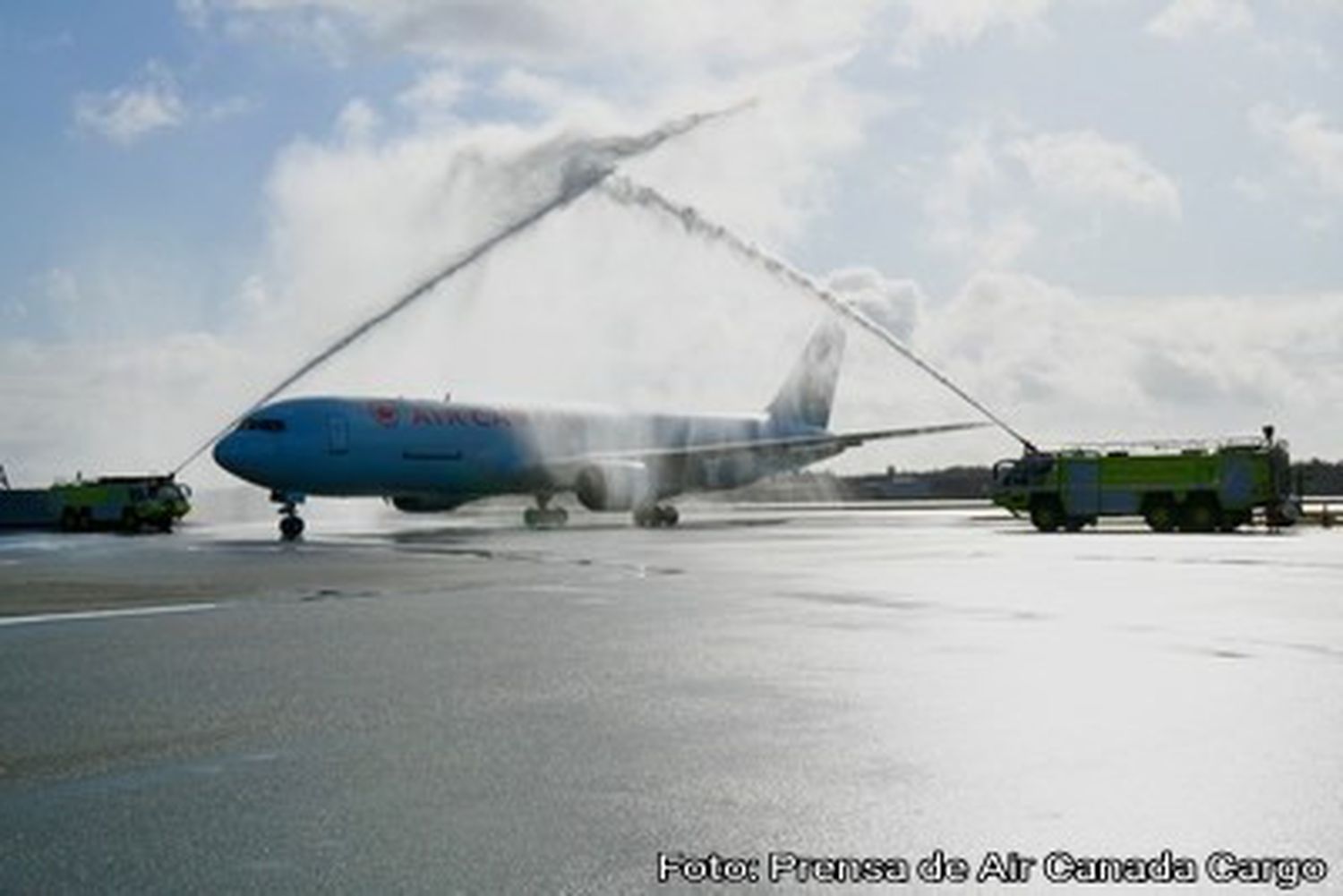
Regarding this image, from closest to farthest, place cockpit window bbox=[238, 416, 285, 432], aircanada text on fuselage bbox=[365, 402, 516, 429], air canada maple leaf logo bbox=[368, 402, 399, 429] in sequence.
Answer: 1. cockpit window bbox=[238, 416, 285, 432]
2. air canada maple leaf logo bbox=[368, 402, 399, 429]
3. aircanada text on fuselage bbox=[365, 402, 516, 429]

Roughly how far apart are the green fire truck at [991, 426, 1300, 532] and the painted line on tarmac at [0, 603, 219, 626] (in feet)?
104

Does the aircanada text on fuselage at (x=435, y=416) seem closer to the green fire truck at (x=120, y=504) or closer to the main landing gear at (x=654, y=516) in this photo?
the main landing gear at (x=654, y=516)

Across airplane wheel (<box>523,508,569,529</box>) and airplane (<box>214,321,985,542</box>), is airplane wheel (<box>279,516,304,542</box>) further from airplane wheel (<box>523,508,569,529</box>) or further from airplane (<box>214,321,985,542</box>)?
airplane wheel (<box>523,508,569,529</box>)

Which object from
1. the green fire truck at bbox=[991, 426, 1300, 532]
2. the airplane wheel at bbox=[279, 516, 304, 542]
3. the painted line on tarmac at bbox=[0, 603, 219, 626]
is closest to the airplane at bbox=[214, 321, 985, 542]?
the airplane wheel at bbox=[279, 516, 304, 542]

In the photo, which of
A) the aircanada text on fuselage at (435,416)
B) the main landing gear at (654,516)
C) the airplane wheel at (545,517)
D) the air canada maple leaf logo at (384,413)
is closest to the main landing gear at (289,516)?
the air canada maple leaf logo at (384,413)

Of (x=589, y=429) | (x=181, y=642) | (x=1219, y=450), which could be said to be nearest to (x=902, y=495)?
(x=589, y=429)

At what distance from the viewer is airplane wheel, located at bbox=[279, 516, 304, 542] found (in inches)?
1645

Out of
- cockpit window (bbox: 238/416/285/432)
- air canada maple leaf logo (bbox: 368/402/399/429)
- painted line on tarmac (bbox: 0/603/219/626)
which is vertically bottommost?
painted line on tarmac (bbox: 0/603/219/626)

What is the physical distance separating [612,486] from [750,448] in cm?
778

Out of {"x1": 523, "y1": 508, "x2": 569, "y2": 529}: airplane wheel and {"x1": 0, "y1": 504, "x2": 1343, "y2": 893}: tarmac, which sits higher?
{"x1": 523, "y1": 508, "x2": 569, "y2": 529}: airplane wheel

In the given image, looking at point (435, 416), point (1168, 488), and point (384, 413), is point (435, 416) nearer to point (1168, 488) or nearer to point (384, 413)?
point (384, 413)

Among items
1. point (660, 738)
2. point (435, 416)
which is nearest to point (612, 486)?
point (435, 416)

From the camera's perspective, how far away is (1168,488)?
4247 cm

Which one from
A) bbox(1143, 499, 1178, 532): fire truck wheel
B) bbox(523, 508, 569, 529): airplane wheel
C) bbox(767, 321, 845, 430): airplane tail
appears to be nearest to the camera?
bbox(1143, 499, 1178, 532): fire truck wheel
